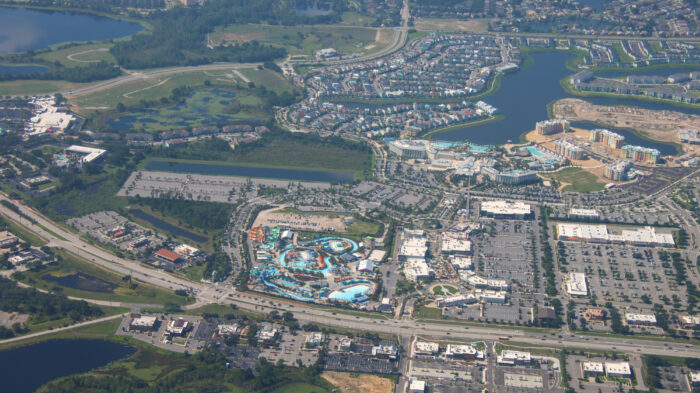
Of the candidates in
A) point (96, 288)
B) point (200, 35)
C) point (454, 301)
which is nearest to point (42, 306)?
point (96, 288)

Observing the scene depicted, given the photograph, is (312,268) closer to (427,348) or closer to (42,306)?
(427,348)

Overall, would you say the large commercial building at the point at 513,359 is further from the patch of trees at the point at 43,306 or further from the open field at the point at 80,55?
the open field at the point at 80,55

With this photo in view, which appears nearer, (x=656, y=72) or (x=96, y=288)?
(x=96, y=288)

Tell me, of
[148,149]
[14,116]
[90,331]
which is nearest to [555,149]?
[148,149]

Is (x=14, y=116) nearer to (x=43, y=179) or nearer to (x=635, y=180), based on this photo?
(x=43, y=179)

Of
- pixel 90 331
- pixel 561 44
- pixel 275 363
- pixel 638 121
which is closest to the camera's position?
pixel 275 363
